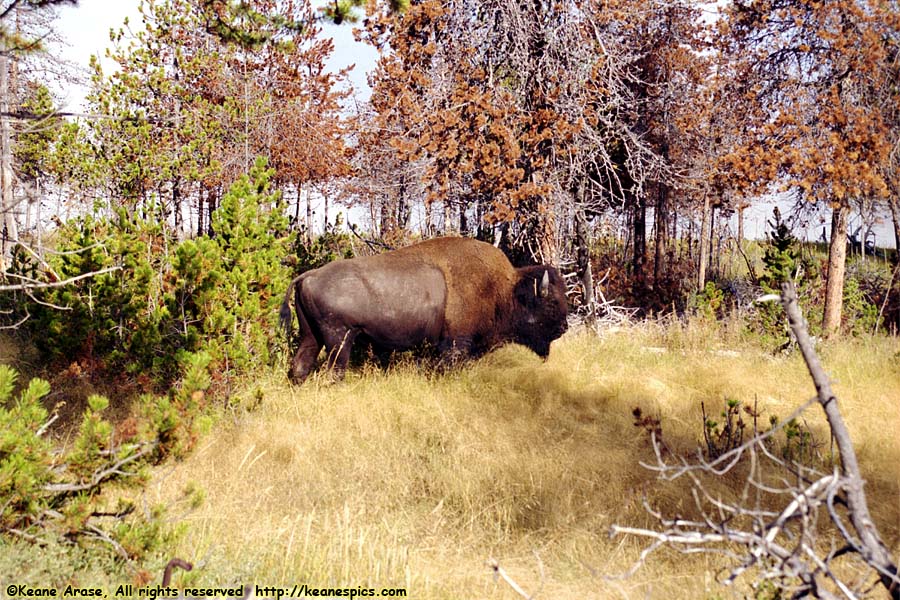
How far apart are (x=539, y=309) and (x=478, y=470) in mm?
3306

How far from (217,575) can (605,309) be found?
8.77m

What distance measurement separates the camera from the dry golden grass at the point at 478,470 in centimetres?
388

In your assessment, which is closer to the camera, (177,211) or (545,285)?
(545,285)

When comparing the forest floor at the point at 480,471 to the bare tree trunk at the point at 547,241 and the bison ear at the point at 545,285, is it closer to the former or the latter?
the bison ear at the point at 545,285

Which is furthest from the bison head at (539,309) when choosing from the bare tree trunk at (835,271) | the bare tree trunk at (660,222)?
the bare tree trunk at (660,222)

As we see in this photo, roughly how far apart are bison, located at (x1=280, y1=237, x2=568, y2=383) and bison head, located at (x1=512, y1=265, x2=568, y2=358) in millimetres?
12

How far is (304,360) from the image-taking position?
771 cm

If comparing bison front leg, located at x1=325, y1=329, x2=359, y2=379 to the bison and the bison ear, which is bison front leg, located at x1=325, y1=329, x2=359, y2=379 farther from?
the bison ear

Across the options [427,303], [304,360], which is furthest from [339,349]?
[427,303]

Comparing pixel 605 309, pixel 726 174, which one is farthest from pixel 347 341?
pixel 726 174

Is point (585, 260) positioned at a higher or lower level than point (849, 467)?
higher

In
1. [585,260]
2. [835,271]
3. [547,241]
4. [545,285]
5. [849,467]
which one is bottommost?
[849,467]

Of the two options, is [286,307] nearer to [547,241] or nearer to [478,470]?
[478,470]

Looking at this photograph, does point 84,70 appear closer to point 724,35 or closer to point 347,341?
point 347,341
